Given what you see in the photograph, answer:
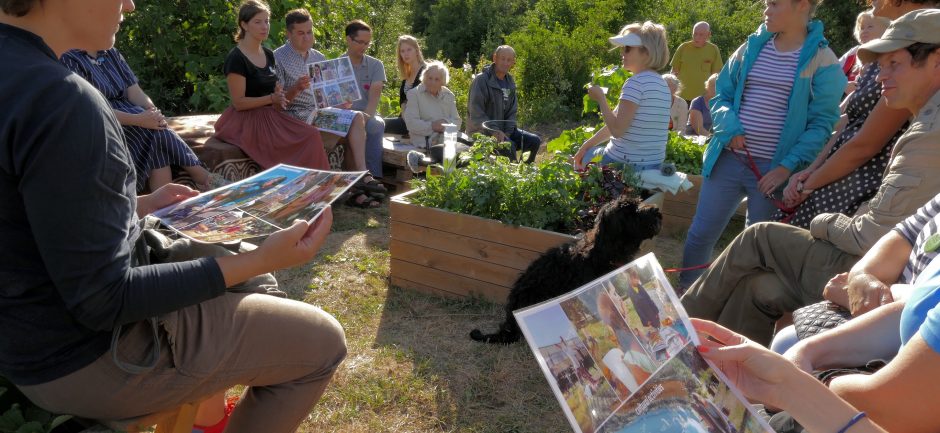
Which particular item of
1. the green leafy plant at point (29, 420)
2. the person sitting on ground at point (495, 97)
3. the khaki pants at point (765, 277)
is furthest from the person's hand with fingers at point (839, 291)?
the person sitting on ground at point (495, 97)

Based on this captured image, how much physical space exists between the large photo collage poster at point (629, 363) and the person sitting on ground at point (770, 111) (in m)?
2.41

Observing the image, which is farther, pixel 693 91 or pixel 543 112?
pixel 543 112

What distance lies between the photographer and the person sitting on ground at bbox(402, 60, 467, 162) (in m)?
6.87

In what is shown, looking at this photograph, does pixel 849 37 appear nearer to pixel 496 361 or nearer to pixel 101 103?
pixel 496 361

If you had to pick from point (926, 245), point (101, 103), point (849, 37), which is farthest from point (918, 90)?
point (849, 37)

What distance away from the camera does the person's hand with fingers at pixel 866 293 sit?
2.13 meters

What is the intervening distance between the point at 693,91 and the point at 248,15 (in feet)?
21.6

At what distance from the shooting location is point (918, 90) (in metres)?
2.54

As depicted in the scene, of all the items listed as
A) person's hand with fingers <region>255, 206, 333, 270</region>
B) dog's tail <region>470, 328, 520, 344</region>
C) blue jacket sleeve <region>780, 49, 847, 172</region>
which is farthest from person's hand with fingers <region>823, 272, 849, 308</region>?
person's hand with fingers <region>255, 206, 333, 270</region>

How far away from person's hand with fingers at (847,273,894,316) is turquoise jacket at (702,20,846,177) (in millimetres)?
1515

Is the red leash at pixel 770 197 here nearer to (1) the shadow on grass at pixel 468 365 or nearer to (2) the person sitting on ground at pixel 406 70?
(1) the shadow on grass at pixel 468 365

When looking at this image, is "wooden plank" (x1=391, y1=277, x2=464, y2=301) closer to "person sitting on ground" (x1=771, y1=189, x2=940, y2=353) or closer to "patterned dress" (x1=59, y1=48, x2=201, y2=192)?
"patterned dress" (x1=59, y1=48, x2=201, y2=192)

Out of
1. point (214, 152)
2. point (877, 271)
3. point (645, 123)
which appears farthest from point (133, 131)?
point (877, 271)

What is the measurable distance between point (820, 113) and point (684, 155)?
2348mm
